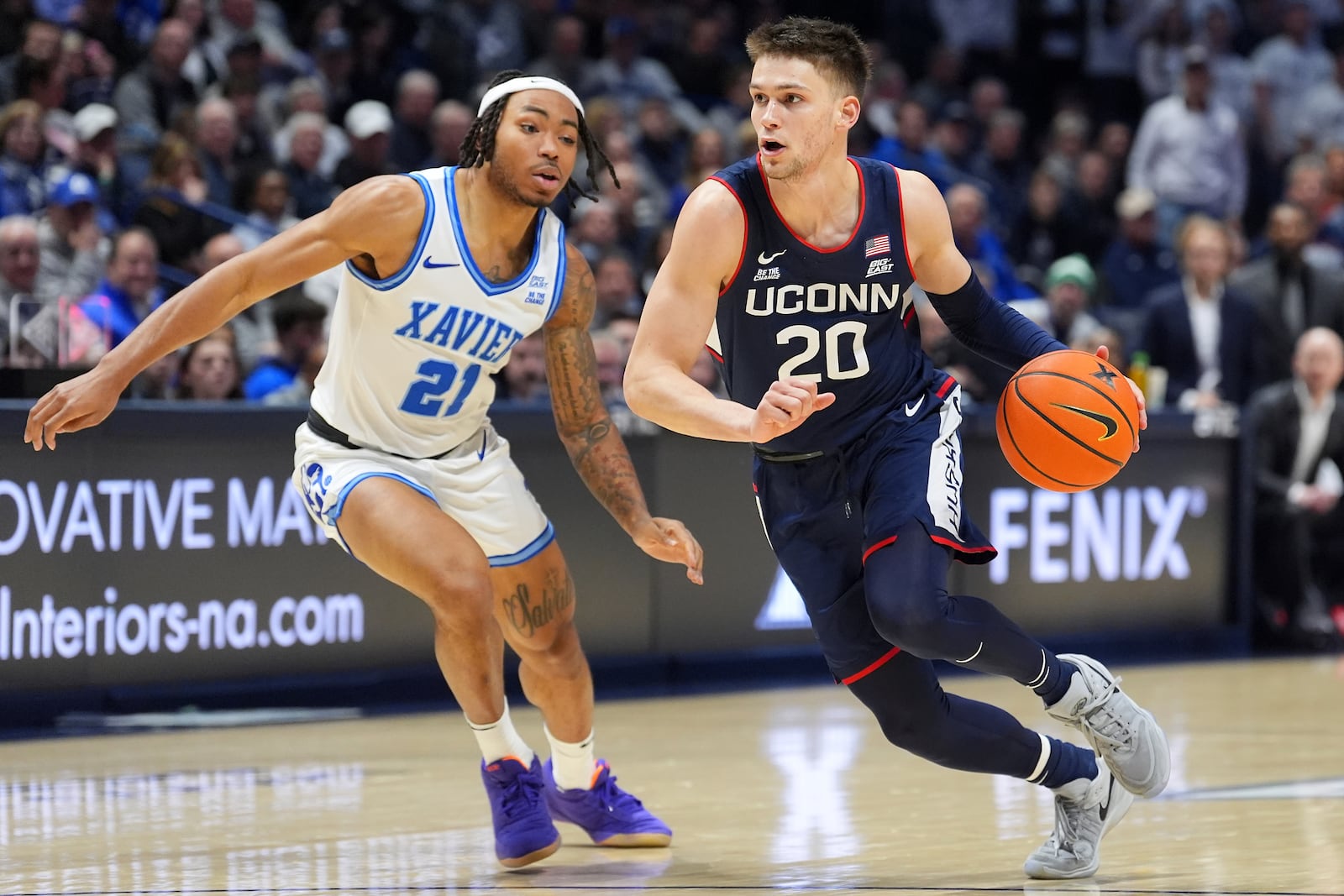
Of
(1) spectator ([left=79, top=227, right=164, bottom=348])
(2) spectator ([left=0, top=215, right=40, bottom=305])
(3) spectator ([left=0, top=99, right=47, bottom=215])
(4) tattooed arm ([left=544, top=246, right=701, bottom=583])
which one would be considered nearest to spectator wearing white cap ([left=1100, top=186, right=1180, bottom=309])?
(1) spectator ([left=79, top=227, right=164, bottom=348])

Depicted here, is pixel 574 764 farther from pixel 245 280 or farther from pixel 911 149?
pixel 911 149

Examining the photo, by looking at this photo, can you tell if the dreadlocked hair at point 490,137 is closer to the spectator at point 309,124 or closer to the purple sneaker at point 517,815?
the purple sneaker at point 517,815

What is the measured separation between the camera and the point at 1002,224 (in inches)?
605

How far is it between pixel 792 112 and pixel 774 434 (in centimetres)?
104

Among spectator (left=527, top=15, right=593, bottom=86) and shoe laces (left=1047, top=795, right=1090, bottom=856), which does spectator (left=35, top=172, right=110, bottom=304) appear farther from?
shoe laces (left=1047, top=795, right=1090, bottom=856)

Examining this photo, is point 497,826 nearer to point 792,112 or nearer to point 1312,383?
point 792,112

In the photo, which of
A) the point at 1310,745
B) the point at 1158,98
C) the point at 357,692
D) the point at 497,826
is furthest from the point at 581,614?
the point at 1158,98

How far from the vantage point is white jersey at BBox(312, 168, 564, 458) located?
5.52 m

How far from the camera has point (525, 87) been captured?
221 inches

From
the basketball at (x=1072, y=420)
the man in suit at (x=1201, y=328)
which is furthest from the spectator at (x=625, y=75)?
the basketball at (x=1072, y=420)

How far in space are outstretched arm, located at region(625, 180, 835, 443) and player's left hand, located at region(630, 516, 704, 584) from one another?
57cm

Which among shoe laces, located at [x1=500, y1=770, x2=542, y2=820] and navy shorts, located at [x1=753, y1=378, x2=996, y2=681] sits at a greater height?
navy shorts, located at [x1=753, y1=378, x2=996, y2=681]

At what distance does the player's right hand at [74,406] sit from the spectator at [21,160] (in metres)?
5.68

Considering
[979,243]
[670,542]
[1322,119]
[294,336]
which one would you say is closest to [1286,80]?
[1322,119]
